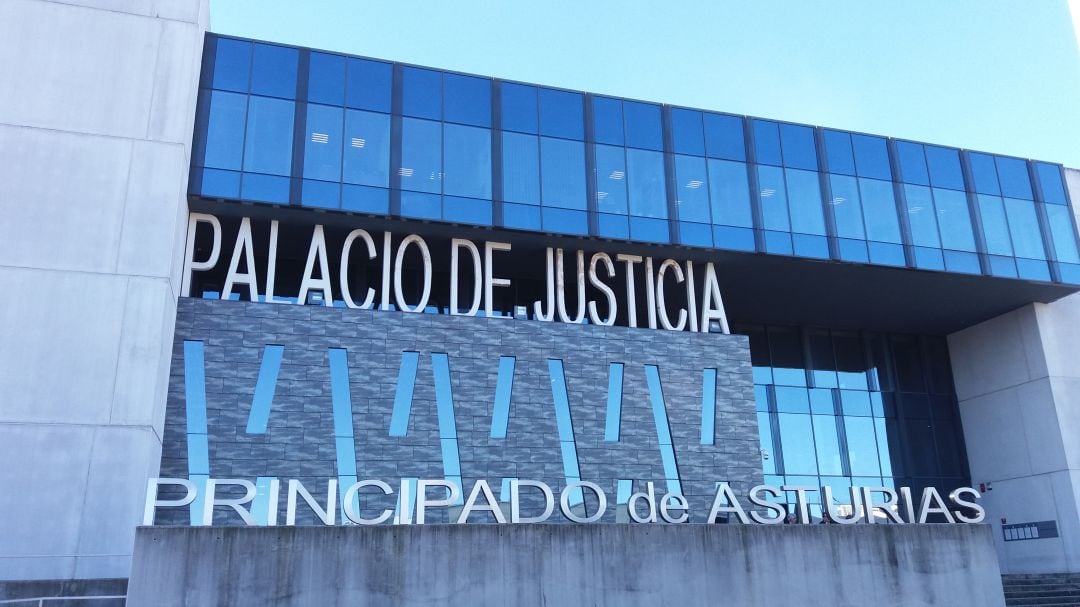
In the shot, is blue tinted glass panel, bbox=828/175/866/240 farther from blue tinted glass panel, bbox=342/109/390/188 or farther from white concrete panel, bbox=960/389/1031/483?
blue tinted glass panel, bbox=342/109/390/188

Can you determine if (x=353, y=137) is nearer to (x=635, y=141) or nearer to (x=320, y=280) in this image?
(x=320, y=280)

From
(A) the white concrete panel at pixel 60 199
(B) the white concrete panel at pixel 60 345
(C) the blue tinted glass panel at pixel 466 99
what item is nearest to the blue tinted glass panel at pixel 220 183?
(A) the white concrete panel at pixel 60 199

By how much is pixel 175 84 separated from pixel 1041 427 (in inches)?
1363

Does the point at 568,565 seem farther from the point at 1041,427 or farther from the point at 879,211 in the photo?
the point at 1041,427

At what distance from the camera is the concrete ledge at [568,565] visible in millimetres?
18156

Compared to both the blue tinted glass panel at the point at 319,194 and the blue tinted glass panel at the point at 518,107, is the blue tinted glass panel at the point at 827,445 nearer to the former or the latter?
the blue tinted glass panel at the point at 518,107

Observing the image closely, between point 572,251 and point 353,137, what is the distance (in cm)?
835

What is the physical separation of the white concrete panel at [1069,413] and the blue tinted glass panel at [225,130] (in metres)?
32.2

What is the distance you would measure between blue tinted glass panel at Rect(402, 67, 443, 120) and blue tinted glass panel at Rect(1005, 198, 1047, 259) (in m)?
23.0

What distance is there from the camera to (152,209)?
2645 centimetres

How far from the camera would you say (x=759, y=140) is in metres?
35.5

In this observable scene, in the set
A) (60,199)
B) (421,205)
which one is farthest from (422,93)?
(60,199)

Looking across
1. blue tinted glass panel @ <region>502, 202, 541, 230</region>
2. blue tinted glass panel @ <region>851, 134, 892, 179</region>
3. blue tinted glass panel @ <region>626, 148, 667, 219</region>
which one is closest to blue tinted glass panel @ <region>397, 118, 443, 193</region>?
blue tinted glass panel @ <region>502, 202, 541, 230</region>

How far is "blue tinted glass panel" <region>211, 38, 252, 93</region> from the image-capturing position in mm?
30000
